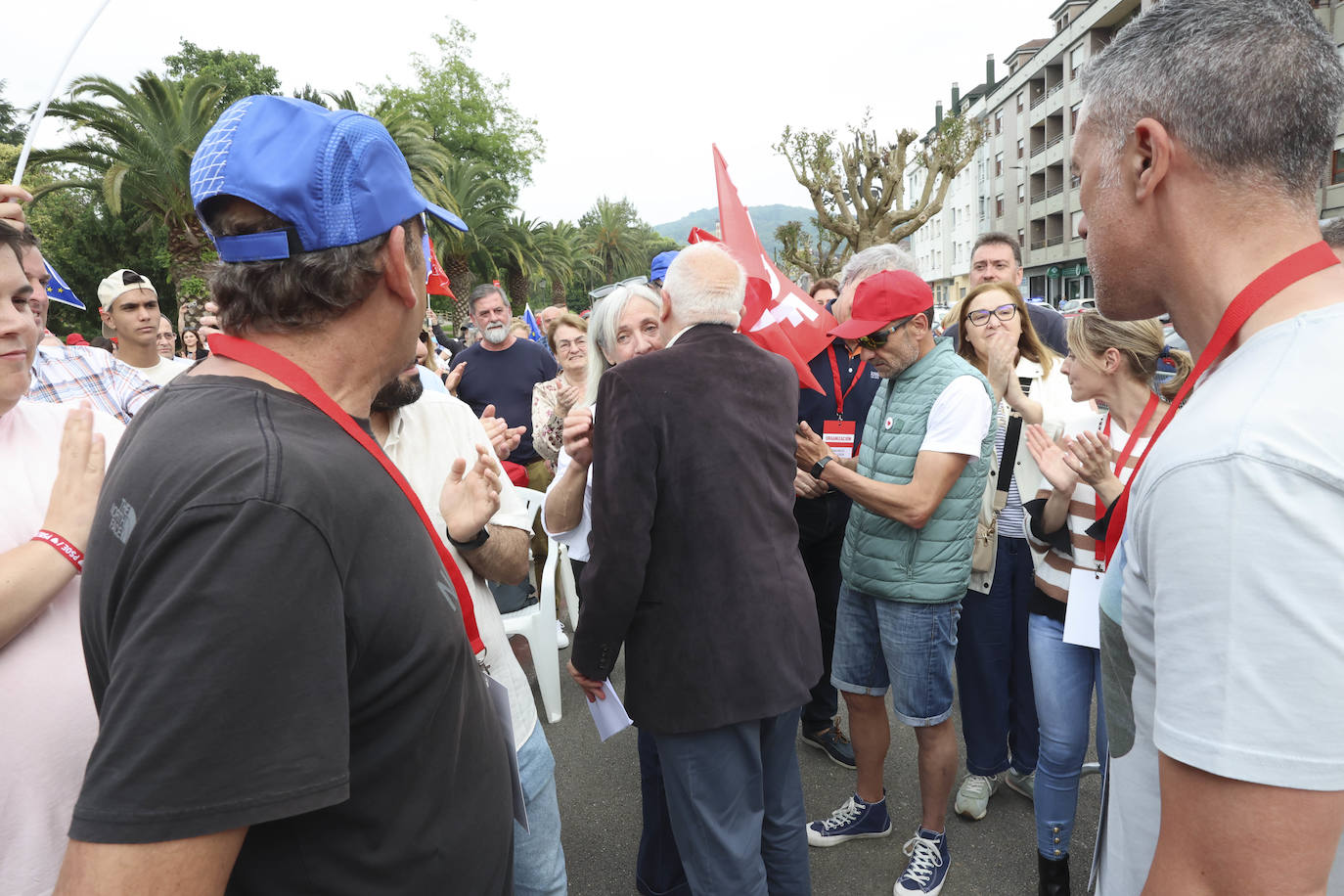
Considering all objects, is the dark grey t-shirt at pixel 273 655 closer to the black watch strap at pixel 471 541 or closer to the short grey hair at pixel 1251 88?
the black watch strap at pixel 471 541

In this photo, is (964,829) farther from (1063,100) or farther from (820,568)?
(1063,100)

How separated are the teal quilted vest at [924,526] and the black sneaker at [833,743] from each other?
→ 1.26m

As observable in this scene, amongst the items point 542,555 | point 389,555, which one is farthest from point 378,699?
point 542,555

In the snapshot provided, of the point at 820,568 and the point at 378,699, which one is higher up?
the point at 378,699

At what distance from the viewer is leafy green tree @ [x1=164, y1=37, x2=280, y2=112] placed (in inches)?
1248

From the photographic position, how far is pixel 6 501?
1521mm

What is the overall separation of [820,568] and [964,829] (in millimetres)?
1341

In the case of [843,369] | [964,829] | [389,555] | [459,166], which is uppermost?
[459,166]

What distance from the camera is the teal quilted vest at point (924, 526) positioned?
9.39 feet

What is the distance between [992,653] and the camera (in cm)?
336

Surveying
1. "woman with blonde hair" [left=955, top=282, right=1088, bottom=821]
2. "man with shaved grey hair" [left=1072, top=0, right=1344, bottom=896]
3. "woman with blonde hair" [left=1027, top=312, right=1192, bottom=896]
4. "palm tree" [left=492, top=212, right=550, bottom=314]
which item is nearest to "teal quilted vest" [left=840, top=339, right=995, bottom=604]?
"woman with blonde hair" [left=1027, top=312, right=1192, bottom=896]

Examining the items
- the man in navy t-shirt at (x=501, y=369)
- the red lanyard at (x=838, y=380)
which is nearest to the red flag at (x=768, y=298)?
the red lanyard at (x=838, y=380)

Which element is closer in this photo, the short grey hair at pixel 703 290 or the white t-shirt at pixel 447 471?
the white t-shirt at pixel 447 471

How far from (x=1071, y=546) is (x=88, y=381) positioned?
4051 mm
